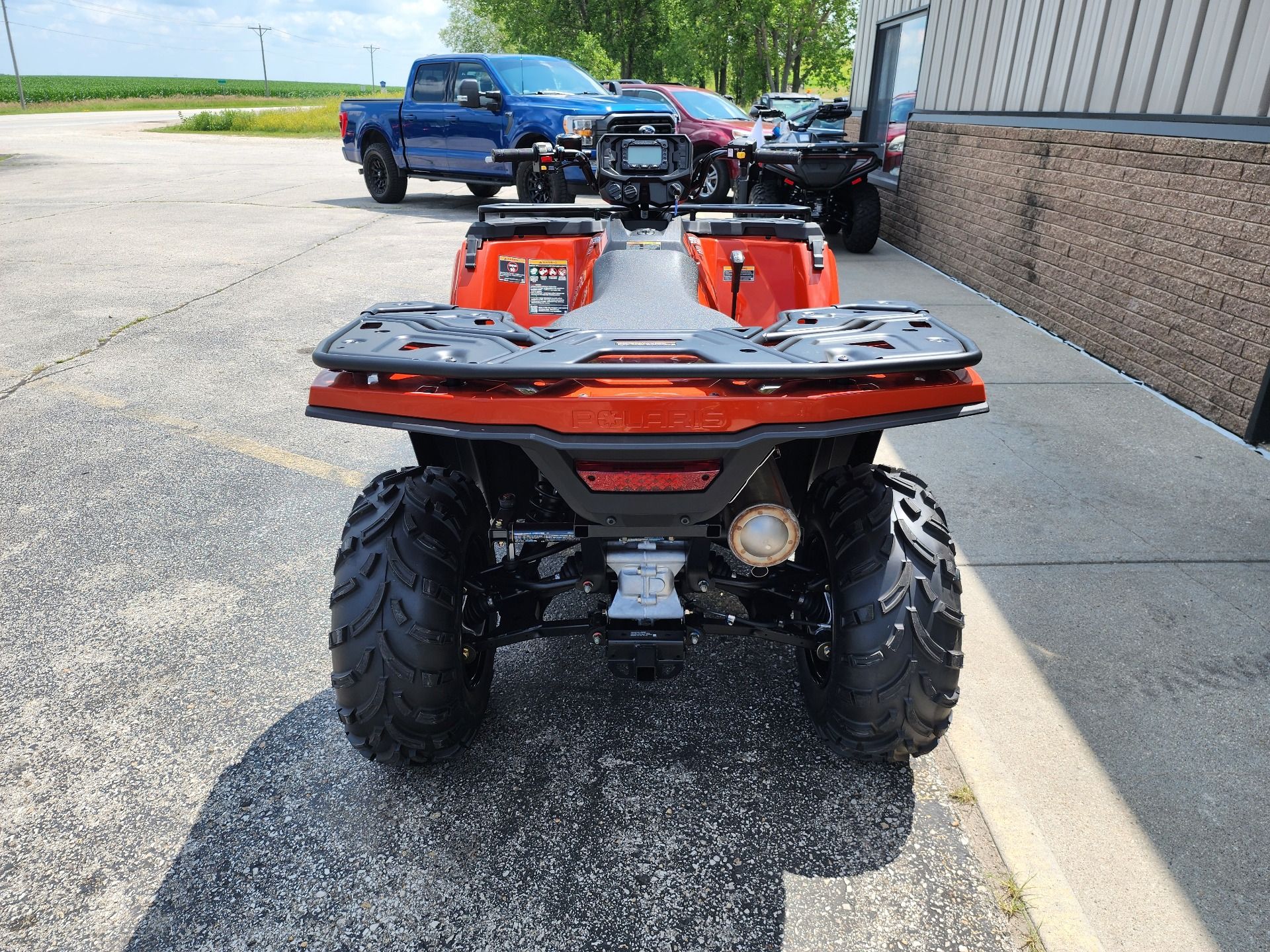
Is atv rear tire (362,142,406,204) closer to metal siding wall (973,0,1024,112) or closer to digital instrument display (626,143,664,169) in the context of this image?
metal siding wall (973,0,1024,112)

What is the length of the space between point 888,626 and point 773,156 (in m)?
2.83

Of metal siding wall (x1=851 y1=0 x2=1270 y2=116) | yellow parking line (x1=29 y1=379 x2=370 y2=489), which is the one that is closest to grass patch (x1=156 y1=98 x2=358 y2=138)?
metal siding wall (x1=851 y1=0 x2=1270 y2=116)

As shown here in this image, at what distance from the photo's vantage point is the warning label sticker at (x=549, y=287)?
366cm

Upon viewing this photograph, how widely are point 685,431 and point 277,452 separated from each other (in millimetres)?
3730

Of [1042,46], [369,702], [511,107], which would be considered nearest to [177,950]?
[369,702]

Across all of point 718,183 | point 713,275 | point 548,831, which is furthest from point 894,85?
point 548,831

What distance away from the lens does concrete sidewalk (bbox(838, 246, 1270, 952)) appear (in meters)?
2.31

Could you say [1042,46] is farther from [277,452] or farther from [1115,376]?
[277,452]

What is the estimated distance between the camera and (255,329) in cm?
731

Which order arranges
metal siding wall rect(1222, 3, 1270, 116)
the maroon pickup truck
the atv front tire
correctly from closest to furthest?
metal siding wall rect(1222, 3, 1270, 116) → the atv front tire → the maroon pickup truck

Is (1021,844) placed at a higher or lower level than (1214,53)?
lower

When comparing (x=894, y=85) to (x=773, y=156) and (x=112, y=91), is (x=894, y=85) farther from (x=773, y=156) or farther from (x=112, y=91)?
(x=112, y=91)

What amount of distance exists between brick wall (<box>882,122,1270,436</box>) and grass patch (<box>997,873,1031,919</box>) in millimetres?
3958

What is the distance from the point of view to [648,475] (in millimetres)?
2119
